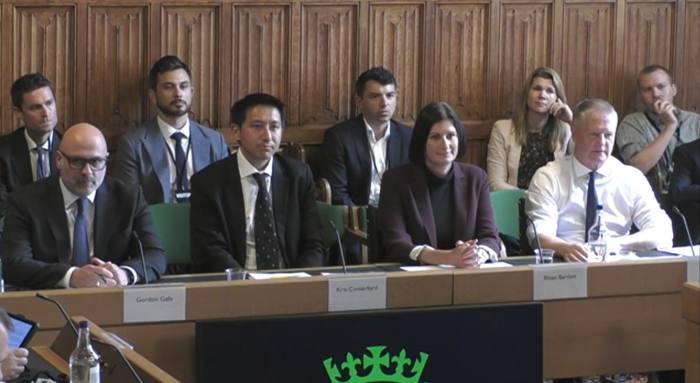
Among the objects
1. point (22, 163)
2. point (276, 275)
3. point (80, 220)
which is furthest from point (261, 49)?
point (276, 275)

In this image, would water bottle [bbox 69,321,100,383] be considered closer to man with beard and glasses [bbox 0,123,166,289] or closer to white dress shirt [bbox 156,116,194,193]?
man with beard and glasses [bbox 0,123,166,289]

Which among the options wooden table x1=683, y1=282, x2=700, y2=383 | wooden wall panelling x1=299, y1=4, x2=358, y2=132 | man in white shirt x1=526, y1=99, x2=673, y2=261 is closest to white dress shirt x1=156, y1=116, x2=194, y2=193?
wooden wall panelling x1=299, y1=4, x2=358, y2=132

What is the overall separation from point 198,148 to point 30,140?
2.67 feet

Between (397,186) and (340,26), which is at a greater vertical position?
(340,26)

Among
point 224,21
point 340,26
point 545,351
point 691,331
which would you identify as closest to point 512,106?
point 340,26

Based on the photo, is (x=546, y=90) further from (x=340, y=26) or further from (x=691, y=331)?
(x=691, y=331)

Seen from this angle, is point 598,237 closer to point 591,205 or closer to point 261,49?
point 591,205

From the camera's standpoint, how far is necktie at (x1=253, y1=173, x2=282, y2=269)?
17.7ft

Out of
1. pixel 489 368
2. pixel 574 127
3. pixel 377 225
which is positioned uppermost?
pixel 574 127

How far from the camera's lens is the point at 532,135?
23.7 ft

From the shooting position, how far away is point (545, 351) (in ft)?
14.6

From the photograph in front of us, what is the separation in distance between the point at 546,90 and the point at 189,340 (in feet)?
12.1

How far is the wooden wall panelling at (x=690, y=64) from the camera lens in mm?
7785

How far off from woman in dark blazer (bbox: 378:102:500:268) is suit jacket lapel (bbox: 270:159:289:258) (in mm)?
425
